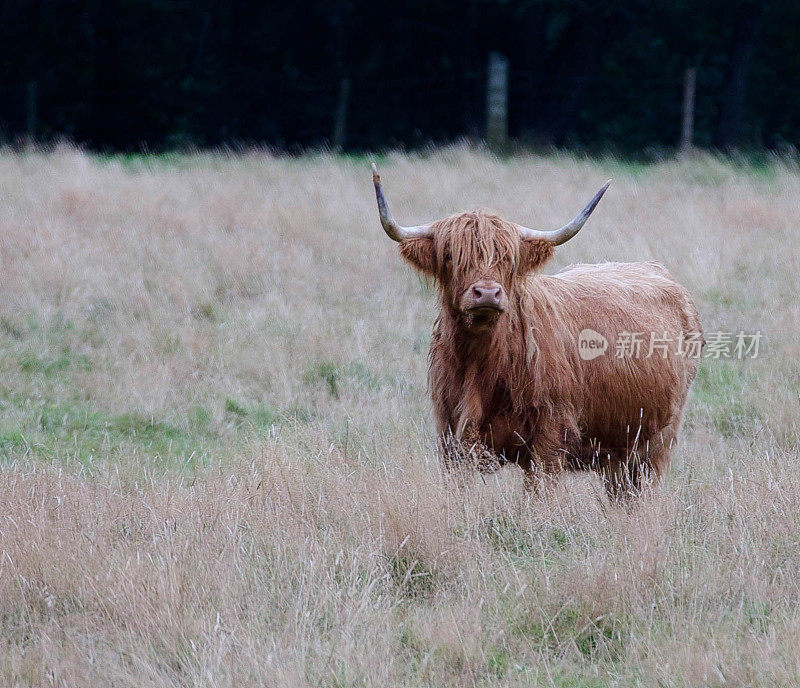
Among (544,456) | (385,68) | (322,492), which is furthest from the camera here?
(385,68)

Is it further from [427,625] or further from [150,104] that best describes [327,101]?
[427,625]

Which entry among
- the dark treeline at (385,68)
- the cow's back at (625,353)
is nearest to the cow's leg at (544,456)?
the cow's back at (625,353)

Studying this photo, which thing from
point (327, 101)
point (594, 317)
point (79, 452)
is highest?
point (327, 101)

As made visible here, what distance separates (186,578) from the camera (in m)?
3.87

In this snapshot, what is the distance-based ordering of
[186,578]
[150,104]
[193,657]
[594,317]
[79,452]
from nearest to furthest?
[193,657], [186,578], [594,317], [79,452], [150,104]

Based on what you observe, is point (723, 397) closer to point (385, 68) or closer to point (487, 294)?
point (487, 294)

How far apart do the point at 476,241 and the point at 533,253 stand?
35 cm

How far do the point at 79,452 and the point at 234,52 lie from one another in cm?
1775

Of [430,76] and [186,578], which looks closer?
[186,578]

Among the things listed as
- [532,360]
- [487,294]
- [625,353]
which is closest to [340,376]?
[625,353]

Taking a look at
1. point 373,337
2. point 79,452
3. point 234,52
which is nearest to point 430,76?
point 234,52

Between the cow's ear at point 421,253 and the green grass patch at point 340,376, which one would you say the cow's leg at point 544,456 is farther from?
the green grass patch at point 340,376

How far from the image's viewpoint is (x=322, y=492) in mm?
4746

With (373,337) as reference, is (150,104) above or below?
above
